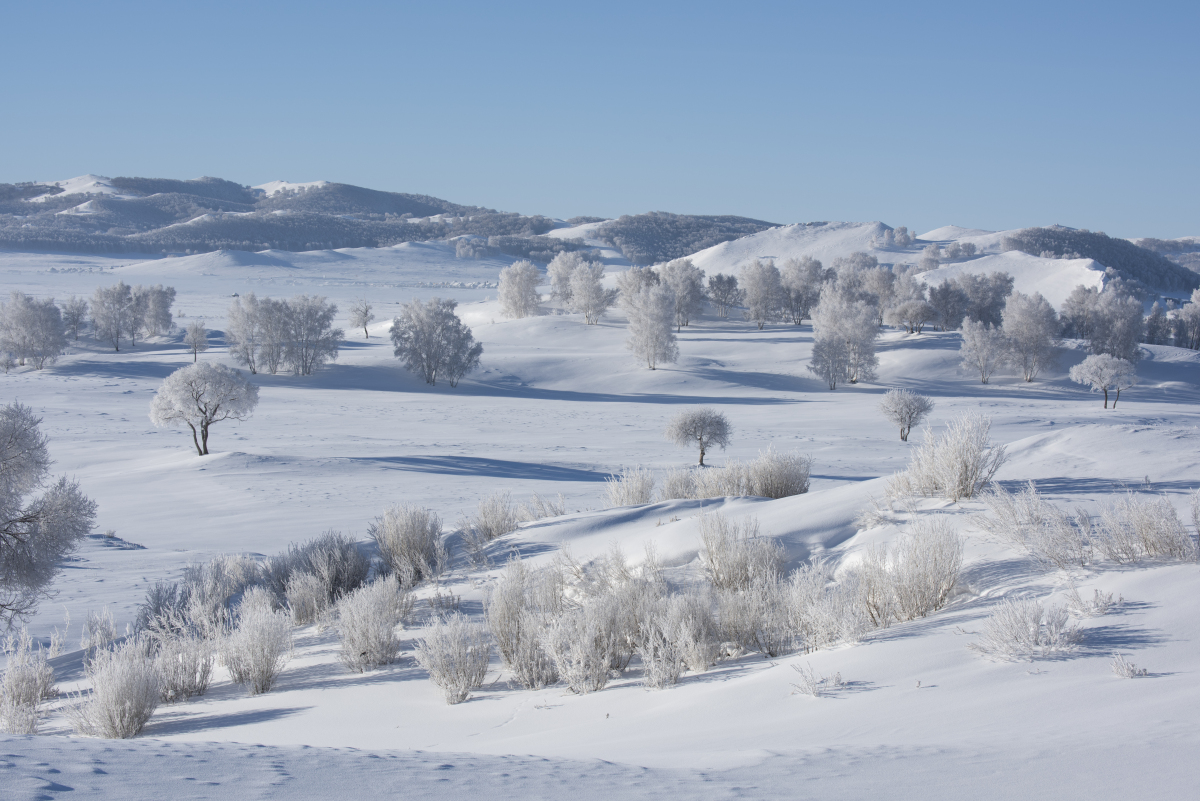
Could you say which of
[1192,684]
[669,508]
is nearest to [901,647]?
[1192,684]

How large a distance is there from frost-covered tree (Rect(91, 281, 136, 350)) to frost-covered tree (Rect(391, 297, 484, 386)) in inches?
955

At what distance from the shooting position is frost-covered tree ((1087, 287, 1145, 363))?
58.2 metres

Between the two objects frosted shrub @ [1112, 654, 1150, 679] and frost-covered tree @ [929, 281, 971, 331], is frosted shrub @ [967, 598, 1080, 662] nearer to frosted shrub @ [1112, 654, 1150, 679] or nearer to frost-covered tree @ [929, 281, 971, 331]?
frosted shrub @ [1112, 654, 1150, 679]

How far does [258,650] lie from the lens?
541 cm

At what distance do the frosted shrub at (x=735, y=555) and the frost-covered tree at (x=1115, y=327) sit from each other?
60.5m

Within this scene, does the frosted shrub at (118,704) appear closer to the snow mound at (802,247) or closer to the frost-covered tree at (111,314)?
the frost-covered tree at (111,314)

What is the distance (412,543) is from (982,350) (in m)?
50.6

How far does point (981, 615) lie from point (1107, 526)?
4.22 feet

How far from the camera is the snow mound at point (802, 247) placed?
5261 inches

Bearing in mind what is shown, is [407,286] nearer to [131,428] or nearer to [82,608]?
[131,428]

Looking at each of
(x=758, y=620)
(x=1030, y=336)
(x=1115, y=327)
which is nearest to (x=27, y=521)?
(x=758, y=620)

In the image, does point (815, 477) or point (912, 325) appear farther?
point (912, 325)

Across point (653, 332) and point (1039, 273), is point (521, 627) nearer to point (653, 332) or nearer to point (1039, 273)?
point (653, 332)

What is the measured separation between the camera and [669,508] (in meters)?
9.37
